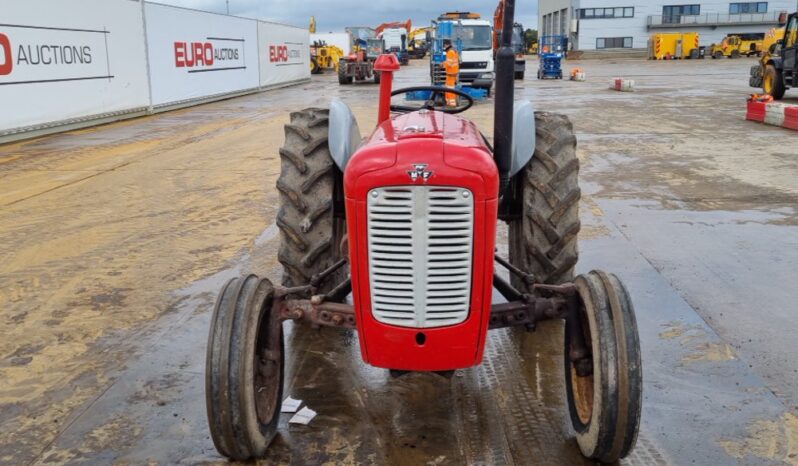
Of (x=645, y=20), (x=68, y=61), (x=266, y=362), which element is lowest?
(x=266, y=362)

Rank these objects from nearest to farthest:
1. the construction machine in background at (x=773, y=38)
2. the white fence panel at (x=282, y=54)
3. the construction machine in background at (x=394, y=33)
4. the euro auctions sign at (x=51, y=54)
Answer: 1. the euro auctions sign at (x=51, y=54)
2. the construction machine in background at (x=773, y=38)
3. the white fence panel at (x=282, y=54)
4. the construction machine in background at (x=394, y=33)

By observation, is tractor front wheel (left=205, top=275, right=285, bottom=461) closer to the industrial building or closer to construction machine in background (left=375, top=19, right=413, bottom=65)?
construction machine in background (left=375, top=19, right=413, bottom=65)

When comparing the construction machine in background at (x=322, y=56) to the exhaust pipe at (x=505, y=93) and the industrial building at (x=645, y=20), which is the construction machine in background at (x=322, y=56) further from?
the exhaust pipe at (x=505, y=93)

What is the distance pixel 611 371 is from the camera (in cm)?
276

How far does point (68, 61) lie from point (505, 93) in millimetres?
14164

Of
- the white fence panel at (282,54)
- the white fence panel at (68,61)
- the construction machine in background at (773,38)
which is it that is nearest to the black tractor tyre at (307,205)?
the white fence panel at (68,61)

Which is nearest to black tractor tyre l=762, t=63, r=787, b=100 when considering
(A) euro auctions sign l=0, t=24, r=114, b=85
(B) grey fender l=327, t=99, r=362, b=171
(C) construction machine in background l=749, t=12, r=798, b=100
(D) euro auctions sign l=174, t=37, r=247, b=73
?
(C) construction machine in background l=749, t=12, r=798, b=100

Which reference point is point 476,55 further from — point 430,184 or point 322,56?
point 322,56

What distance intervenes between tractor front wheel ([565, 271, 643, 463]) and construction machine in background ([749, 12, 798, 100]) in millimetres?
18866

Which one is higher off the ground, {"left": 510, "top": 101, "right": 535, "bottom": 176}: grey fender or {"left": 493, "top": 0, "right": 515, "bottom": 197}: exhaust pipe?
{"left": 493, "top": 0, "right": 515, "bottom": 197}: exhaust pipe

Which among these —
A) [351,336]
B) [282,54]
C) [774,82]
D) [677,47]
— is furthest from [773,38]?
[677,47]

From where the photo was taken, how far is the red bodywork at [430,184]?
269 centimetres

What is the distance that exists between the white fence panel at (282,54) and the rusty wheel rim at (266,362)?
1057 inches

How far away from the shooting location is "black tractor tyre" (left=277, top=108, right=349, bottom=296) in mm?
3953
